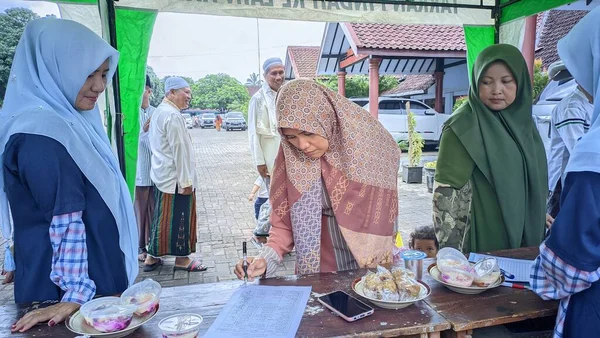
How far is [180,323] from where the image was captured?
119 cm

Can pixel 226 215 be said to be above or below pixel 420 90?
below

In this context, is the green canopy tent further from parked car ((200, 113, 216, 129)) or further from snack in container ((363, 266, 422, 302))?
parked car ((200, 113, 216, 129))

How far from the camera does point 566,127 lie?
9.44 ft

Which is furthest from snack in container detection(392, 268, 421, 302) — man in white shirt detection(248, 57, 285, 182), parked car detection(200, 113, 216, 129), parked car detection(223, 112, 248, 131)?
parked car detection(200, 113, 216, 129)

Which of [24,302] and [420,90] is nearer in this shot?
[24,302]

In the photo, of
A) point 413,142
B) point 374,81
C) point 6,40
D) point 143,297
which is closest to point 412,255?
point 143,297

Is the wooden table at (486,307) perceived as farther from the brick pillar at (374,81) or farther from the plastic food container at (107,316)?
the brick pillar at (374,81)

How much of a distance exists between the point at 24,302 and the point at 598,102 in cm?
199

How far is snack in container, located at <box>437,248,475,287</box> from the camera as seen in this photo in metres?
1.41

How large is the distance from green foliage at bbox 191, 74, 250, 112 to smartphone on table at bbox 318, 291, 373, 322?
4595 cm

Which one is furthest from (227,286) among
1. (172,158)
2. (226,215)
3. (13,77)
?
(226,215)

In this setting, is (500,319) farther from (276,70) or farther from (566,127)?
(276,70)

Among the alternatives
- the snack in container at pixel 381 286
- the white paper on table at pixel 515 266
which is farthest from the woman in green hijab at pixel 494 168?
the snack in container at pixel 381 286

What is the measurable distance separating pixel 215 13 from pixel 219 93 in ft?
160
